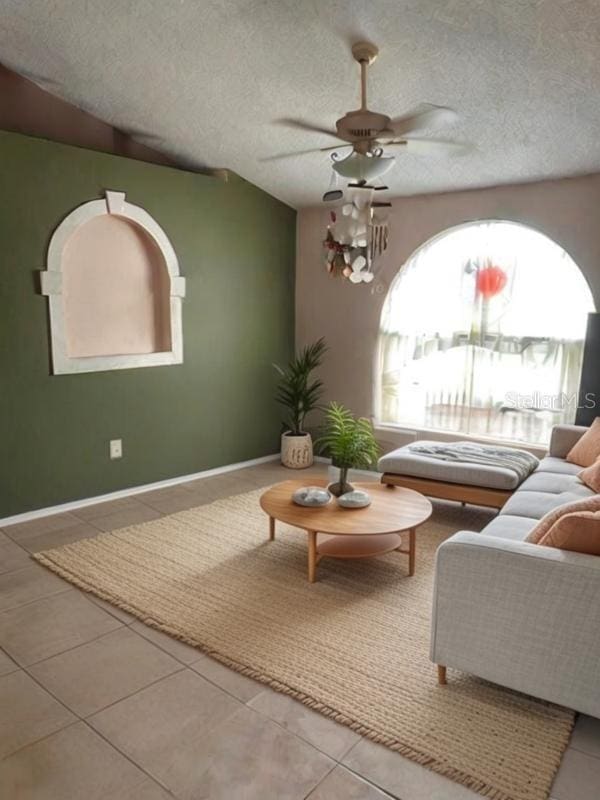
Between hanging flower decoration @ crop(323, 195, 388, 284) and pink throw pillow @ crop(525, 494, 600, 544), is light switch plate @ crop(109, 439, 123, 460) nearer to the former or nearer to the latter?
hanging flower decoration @ crop(323, 195, 388, 284)

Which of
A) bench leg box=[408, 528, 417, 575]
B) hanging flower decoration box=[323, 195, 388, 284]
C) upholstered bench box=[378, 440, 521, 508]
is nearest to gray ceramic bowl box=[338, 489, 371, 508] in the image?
bench leg box=[408, 528, 417, 575]

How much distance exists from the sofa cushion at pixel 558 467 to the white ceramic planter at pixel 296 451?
2.15 metres

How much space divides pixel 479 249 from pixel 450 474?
6.60 feet

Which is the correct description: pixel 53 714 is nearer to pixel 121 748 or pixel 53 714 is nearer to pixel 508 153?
pixel 121 748

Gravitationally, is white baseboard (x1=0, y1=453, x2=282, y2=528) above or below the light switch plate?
below

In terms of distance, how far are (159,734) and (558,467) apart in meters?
2.90

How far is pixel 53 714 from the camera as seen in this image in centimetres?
206

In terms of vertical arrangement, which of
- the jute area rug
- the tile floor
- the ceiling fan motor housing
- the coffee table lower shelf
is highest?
the ceiling fan motor housing

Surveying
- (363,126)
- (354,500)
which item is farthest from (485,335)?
(363,126)

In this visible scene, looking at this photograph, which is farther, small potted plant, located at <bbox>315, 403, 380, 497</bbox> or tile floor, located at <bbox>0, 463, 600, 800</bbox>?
small potted plant, located at <bbox>315, 403, 380, 497</bbox>

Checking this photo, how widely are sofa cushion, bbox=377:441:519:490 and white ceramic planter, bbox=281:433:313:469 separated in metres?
1.39

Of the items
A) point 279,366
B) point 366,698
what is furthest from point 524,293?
point 366,698

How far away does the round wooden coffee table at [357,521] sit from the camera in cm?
299

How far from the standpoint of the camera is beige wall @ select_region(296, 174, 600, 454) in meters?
4.20
